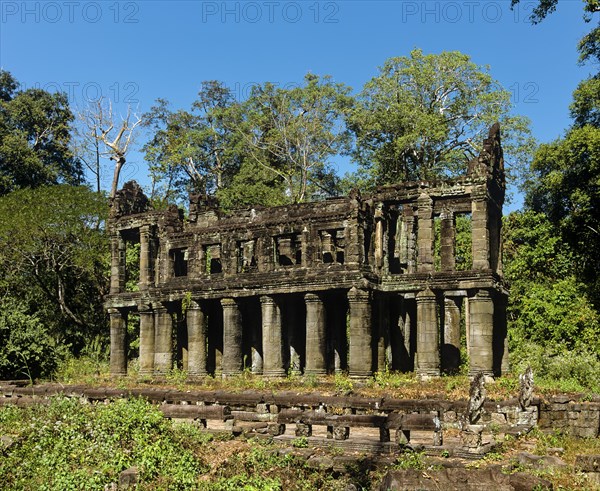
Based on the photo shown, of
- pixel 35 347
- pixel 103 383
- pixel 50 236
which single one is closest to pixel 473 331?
pixel 103 383

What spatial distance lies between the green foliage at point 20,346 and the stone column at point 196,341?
641 centimetres

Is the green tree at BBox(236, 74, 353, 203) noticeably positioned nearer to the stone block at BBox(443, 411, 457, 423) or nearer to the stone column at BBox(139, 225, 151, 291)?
the stone column at BBox(139, 225, 151, 291)

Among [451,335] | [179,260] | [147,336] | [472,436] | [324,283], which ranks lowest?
[472,436]

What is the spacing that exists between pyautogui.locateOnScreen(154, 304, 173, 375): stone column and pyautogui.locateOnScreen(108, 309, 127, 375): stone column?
2890 mm

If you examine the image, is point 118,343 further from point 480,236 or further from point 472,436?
point 472,436

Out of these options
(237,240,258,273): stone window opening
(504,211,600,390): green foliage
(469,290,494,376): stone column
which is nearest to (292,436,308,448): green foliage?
(504,211,600,390): green foliage

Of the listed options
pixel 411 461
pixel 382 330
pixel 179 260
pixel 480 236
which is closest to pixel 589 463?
pixel 411 461

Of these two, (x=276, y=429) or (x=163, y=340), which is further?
(x=163, y=340)

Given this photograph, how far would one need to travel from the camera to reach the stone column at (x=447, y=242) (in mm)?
31469

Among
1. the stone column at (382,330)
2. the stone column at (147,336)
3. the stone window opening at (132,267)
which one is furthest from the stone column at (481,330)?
the stone window opening at (132,267)

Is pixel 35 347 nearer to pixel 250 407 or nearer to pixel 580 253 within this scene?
pixel 250 407

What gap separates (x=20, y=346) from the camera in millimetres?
32719

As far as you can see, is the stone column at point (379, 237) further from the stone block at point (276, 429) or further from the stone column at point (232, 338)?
the stone block at point (276, 429)

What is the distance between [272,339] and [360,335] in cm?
429
